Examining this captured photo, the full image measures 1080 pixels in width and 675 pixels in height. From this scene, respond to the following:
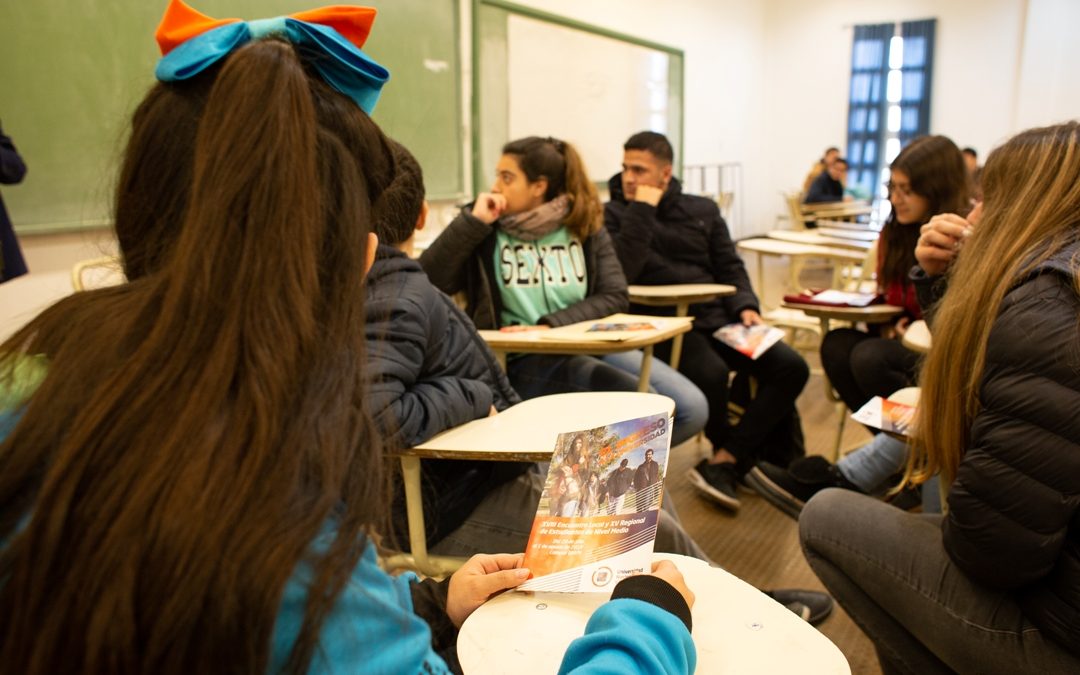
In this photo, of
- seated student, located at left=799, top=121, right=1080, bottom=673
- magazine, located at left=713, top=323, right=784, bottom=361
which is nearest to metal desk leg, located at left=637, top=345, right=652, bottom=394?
magazine, located at left=713, top=323, right=784, bottom=361

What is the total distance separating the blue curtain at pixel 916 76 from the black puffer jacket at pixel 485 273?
8022 mm

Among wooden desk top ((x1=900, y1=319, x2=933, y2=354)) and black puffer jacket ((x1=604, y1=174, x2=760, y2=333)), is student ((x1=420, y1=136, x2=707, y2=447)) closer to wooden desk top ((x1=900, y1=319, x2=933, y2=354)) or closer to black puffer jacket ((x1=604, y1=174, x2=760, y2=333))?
black puffer jacket ((x1=604, y1=174, x2=760, y2=333))

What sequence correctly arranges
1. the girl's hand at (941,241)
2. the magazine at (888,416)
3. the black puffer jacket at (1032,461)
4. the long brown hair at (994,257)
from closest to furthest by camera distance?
1. the black puffer jacket at (1032,461)
2. the long brown hair at (994,257)
3. the magazine at (888,416)
4. the girl's hand at (941,241)

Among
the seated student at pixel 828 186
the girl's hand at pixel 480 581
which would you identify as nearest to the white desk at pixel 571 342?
the girl's hand at pixel 480 581

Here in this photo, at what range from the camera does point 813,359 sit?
14.8ft

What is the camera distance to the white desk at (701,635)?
800 mm

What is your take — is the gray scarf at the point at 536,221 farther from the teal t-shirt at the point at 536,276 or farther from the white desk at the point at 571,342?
the white desk at the point at 571,342

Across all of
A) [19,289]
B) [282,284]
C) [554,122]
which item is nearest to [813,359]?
[554,122]

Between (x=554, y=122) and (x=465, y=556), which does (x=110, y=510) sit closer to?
(x=465, y=556)

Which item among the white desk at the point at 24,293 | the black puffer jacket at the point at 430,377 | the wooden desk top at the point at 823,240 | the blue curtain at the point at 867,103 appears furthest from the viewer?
the blue curtain at the point at 867,103

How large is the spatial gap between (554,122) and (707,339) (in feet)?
8.56

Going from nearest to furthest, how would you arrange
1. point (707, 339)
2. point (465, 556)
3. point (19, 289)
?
1. point (465, 556)
2. point (19, 289)
3. point (707, 339)

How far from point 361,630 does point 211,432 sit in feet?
0.57

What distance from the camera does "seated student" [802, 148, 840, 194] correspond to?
326 inches
